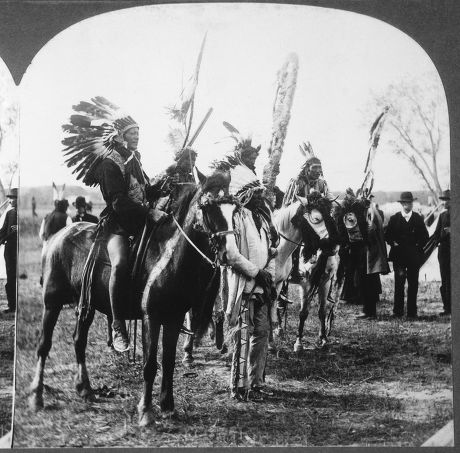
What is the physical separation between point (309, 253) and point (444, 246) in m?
0.87

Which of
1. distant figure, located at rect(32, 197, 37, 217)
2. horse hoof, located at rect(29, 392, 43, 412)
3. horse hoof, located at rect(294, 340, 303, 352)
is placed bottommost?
horse hoof, located at rect(29, 392, 43, 412)

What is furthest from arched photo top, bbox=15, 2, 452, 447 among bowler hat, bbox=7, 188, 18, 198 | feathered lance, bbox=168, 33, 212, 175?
bowler hat, bbox=7, 188, 18, 198

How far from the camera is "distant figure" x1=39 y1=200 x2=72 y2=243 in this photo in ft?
11.6

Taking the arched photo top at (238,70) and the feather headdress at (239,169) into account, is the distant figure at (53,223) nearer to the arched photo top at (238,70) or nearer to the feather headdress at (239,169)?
the arched photo top at (238,70)

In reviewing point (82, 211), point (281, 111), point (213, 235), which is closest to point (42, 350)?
point (82, 211)

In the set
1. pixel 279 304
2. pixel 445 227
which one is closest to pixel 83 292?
pixel 279 304

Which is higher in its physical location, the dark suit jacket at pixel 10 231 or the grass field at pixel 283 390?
the dark suit jacket at pixel 10 231

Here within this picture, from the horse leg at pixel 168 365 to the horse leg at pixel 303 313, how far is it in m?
0.76

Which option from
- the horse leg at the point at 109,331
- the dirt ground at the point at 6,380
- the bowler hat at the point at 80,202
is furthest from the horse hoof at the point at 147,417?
the bowler hat at the point at 80,202

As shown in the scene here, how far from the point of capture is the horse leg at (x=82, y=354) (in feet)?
11.4

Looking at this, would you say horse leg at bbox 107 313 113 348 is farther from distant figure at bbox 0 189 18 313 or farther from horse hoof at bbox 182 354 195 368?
distant figure at bbox 0 189 18 313

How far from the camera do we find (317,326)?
11.7 ft

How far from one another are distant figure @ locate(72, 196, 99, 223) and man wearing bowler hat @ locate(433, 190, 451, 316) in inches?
86.2

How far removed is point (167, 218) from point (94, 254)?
0.52 meters
